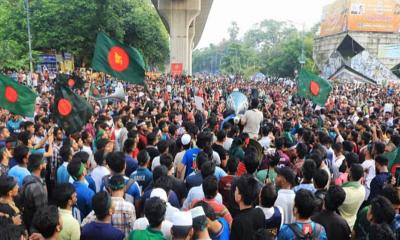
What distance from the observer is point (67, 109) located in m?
5.82

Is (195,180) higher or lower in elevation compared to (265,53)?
lower

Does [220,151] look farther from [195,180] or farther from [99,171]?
[99,171]

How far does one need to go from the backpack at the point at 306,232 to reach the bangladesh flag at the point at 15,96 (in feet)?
16.3

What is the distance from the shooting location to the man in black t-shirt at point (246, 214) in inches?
135

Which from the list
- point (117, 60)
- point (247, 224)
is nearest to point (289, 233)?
point (247, 224)

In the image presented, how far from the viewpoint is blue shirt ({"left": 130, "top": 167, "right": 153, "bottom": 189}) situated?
4.71 metres

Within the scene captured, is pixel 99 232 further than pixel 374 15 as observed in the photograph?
No

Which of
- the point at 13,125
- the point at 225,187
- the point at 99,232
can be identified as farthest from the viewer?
the point at 13,125

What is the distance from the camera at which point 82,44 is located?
105ft

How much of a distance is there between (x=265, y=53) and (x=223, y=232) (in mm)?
75109

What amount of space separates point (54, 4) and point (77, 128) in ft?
93.3

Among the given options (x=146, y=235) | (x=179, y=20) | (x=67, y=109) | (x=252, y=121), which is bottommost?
(x=146, y=235)

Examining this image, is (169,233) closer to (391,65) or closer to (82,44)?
(82,44)

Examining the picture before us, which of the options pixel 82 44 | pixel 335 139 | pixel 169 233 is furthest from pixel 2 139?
pixel 82 44
